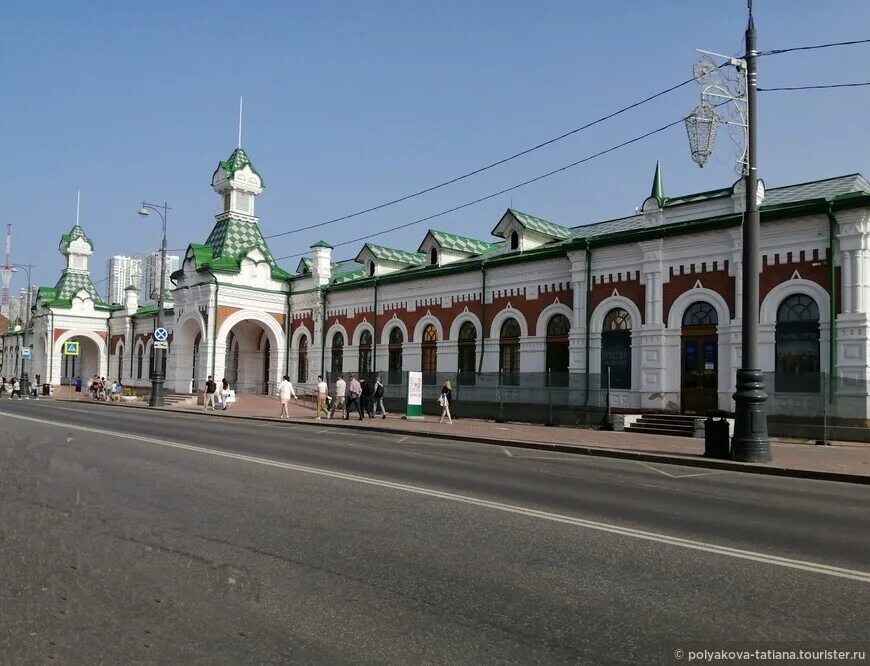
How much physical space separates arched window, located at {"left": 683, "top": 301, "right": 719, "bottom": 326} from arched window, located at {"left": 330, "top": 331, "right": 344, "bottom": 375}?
1897 centimetres

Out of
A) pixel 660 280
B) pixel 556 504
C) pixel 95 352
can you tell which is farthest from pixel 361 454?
pixel 95 352

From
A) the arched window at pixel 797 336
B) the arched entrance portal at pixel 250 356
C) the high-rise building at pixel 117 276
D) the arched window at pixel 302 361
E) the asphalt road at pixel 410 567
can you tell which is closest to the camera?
the asphalt road at pixel 410 567

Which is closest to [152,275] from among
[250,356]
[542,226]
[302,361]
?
[250,356]

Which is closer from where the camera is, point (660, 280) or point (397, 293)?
point (660, 280)

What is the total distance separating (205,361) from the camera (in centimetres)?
3709

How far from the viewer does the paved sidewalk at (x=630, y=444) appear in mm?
13297

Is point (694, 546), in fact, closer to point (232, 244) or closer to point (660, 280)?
point (660, 280)

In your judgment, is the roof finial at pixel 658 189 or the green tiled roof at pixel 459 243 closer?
the roof finial at pixel 658 189

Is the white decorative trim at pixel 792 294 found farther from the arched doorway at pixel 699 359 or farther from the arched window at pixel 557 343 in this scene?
the arched window at pixel 557 343

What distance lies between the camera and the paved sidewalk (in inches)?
523

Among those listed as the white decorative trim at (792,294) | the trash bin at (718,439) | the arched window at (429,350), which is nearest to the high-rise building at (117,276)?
the arched window at (429,350)

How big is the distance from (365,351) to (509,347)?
30.9 feet

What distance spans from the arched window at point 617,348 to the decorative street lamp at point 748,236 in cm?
953

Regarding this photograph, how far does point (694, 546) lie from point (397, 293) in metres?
27.4
